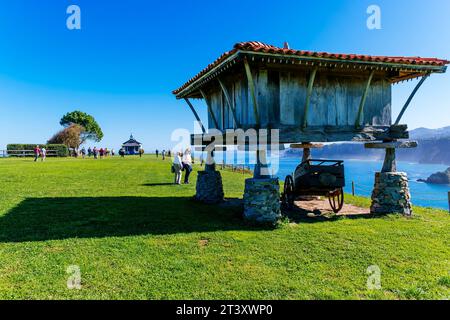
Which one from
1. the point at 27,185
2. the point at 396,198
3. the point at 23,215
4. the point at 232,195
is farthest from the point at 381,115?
the point at 27,185

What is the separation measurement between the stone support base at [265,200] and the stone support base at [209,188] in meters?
3.96

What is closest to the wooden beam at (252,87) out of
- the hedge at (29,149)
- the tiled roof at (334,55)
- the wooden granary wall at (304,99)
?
the wooden granary wall at (304,99)

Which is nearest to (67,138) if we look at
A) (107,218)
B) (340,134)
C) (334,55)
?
(107,218)

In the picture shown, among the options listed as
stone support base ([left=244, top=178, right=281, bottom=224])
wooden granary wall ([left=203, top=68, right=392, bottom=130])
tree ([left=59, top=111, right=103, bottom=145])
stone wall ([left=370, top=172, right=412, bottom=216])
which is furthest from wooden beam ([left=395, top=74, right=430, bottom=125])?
tree ([left=59, top=111, right=103, bottom=145])

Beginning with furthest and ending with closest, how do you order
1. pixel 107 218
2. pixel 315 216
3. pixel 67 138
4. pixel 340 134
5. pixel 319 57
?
pixel 67 138, pixel 315 216, pixel 340 134, pixel 107 218, pixel 319 57

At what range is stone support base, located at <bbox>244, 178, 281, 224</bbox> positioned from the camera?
8820 millimetres

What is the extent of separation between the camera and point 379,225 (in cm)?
908

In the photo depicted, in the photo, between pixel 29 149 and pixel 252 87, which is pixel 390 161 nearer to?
pixel 252 87

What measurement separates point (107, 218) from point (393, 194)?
30.8 ft

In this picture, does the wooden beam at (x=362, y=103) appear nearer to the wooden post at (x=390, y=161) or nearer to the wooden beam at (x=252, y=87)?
the wooden post at (x=390, y=161)

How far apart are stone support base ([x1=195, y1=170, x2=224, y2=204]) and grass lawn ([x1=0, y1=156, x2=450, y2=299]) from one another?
5.92 feet

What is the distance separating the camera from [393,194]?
1042 centimetres
